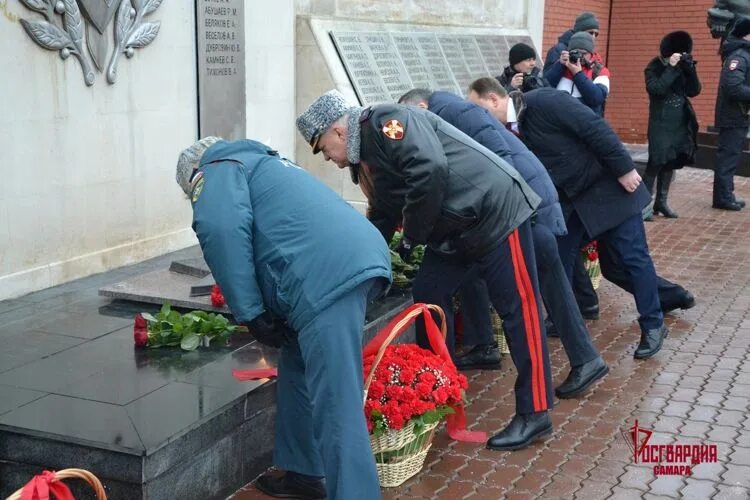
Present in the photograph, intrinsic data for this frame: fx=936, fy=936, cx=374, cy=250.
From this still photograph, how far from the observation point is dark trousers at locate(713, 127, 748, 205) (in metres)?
10.1

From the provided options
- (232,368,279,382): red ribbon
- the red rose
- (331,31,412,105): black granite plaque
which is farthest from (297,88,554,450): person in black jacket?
(331,31,412,105): black granite plaque

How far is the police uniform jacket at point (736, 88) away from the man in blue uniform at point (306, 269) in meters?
7.80

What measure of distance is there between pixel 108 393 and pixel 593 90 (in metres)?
5.87

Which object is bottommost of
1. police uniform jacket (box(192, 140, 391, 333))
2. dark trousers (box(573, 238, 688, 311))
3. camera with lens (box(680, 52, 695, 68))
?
dark trousers (box(573, 238, 688, 311))

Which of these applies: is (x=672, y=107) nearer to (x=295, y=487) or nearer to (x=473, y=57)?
(x=473, y=57)

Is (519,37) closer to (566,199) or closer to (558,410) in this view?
(566,199)

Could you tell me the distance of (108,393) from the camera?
369cm

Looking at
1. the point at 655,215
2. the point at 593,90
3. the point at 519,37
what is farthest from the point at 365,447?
the point at 519,37

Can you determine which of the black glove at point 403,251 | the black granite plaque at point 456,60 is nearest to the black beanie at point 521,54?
the black granite plaque at point 456,60

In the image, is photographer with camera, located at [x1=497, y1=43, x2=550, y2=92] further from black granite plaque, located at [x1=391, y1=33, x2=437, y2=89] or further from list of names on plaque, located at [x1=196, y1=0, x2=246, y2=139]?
list of names on plaque, located at [x1=196, y1=0, x2=246, y2=139]

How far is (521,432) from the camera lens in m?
A: 4.14

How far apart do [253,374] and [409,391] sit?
25.5 inches

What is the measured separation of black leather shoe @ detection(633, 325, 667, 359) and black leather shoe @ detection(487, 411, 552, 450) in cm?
141

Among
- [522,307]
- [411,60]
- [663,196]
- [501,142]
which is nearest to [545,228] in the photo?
[501,142]
